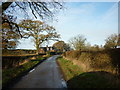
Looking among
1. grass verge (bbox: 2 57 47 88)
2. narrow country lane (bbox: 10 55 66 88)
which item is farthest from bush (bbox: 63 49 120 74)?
grass verge (bbox: 2 57 47 88)

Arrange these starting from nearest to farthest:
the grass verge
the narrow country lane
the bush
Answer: the narrow country lane < the grass verge < the bush

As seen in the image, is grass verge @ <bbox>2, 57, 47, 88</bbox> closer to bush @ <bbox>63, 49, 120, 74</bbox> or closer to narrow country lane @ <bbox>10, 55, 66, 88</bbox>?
narrow country lane @ <bbox>10, 55, 66, 88</bbox>

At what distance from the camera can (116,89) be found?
183 inches

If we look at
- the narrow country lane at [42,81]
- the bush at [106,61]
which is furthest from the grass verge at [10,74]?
the bush at [106,61]

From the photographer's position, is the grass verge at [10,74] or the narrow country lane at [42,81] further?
the grass verge at [10,74]

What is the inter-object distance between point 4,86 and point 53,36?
96.8ft

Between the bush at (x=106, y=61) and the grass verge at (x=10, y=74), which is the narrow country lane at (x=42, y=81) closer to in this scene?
the grass verge at (x=10, y=74)

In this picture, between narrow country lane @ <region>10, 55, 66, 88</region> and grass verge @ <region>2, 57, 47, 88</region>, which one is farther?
grass verge @ <region>2, 57, 47, 88</region>

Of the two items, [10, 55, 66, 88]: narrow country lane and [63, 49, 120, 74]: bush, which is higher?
[63, 49, 120, 74]: bush

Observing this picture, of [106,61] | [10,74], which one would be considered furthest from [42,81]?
[106,61]

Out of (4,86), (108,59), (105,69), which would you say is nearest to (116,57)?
(108,59)

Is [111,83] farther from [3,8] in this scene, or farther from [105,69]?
[3,8]

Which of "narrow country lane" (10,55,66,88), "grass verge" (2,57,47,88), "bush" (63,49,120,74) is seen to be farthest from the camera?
"bush" (63,49,120,74)

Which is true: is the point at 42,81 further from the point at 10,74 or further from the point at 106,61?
the point at 106,61
